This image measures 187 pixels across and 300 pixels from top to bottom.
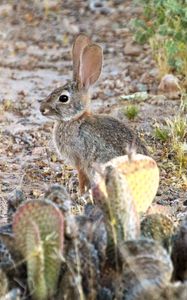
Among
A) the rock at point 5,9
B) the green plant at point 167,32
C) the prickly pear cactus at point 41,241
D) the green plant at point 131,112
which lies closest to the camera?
the prickly pear cactus at point 41,241

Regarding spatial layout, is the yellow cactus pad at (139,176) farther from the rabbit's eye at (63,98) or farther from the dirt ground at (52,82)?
the rabbit's eye at (63,98)

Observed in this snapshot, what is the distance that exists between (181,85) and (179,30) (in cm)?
58

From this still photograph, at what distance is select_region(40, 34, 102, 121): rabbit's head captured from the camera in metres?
7.47

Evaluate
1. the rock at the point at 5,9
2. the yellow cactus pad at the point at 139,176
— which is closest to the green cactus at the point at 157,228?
the yellow cactus pad at the point at 139,176

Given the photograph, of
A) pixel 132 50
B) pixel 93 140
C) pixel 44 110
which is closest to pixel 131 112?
pixel 44 110

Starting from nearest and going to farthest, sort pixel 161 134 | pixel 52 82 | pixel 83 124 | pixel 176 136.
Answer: pixel 83 124
pixel 176 136
pixel 161 134
pixel 52 82

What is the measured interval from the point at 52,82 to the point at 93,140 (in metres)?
3.19

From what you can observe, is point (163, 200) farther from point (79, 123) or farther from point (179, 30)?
point (179, 30)

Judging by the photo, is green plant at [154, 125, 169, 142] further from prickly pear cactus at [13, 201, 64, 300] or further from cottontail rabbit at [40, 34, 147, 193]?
prickly pear cactus at [13, 201, 64, 300]

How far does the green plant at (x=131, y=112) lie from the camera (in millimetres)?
8562

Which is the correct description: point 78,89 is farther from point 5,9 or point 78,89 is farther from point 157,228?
point 5,9

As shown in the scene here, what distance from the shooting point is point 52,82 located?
33.4ft

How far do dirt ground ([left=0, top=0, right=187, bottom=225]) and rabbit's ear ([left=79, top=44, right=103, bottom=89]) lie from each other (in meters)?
0.75

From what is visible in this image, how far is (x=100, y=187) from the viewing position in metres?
4.36
